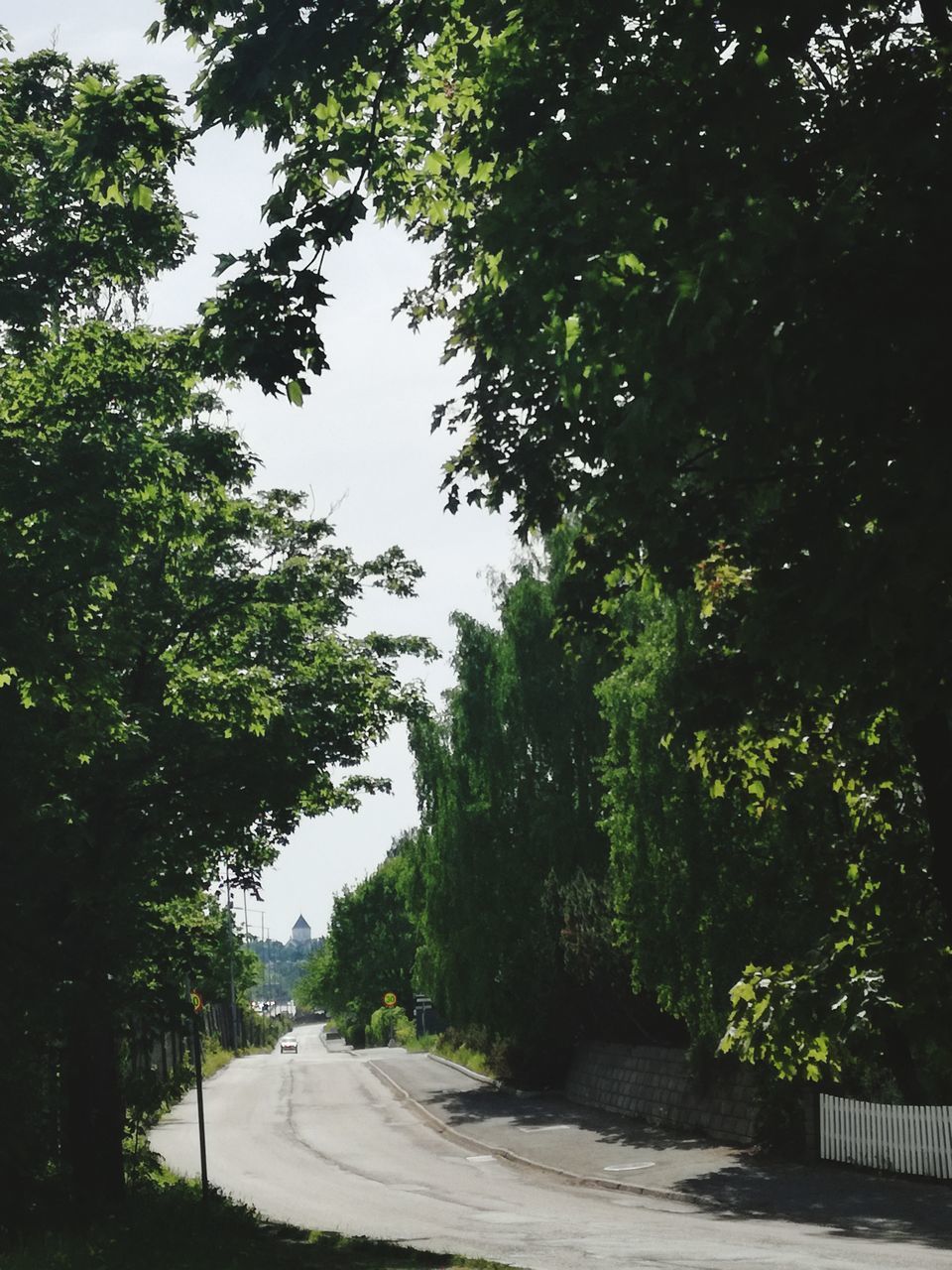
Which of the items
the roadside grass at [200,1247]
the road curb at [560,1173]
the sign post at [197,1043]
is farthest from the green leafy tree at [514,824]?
the roadside grass at [200,1247]

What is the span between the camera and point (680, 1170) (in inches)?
942

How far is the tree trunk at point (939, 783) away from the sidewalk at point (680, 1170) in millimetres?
9514

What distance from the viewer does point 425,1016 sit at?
89.3 m

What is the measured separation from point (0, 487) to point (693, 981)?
15.3m

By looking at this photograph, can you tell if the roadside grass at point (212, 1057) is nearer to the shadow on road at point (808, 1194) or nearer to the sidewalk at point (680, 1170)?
the sidewalk at point (680, 1170)

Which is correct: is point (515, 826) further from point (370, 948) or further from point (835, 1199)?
point (370, 948)

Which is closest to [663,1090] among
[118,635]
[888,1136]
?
[888,1136]

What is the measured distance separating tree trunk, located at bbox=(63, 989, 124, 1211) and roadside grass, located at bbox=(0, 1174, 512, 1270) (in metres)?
1.21

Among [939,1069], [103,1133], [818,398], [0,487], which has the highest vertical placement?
[0,487]

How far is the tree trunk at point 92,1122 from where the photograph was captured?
18.9 metres

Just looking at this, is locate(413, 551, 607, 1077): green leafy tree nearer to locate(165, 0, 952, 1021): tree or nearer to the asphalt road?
the asphalt road

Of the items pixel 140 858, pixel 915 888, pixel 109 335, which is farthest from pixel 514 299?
pixel 140 858

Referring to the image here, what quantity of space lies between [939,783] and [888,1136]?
1473 centimetres

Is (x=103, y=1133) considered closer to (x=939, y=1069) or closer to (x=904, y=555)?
(x=939, y=1069)
